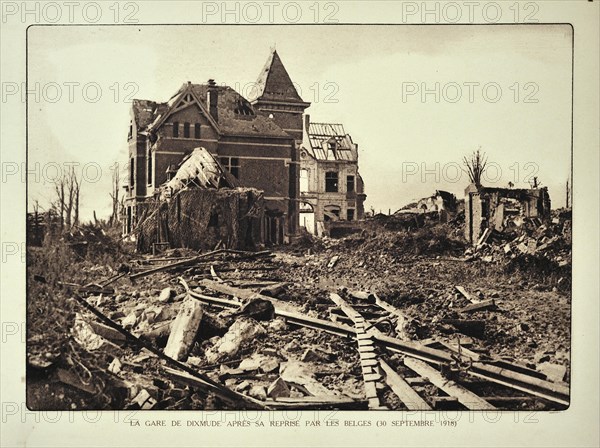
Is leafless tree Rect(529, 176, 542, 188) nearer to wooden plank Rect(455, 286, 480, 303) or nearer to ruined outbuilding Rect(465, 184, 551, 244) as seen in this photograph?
ruined outbuilding Rect(465, 184, 551, 244)

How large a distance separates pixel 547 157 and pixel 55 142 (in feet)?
11.4

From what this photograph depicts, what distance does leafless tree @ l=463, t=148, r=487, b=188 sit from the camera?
14.6 ft

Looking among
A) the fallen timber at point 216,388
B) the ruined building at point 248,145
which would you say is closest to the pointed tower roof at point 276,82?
the ruined building at point 248,145

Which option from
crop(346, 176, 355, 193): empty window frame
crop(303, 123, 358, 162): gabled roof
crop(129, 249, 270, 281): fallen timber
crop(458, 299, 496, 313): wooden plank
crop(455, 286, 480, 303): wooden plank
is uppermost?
crop(303, 123, 358, 162): gabled roof

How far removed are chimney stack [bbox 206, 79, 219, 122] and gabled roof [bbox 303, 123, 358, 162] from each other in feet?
2.24

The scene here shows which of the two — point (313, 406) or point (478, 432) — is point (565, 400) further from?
point (313, 406)

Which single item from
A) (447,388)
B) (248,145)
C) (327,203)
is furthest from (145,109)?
(447,388)

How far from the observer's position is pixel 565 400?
4.32 metres

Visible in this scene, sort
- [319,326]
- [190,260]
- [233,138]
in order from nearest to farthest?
[319,326] < [190,260] < [233,138]

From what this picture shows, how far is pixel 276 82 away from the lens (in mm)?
4430

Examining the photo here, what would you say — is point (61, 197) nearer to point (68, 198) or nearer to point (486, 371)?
point (68, 198)

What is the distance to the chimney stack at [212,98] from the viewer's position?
4.48 metres

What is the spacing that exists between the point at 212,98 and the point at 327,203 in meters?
1.12

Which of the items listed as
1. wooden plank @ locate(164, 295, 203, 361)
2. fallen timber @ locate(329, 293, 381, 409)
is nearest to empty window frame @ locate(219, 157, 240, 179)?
wooden plank @ locate(164, 295, 203, 361)
